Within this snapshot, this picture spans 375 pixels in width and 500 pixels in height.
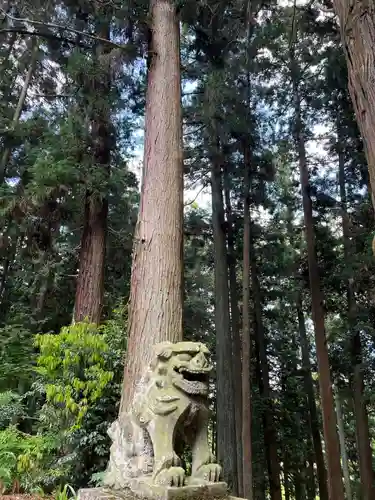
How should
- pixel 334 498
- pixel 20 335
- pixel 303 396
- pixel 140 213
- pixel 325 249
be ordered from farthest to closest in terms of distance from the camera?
pixel 303 396 < pixel 325 249 < pixel 334 498 < pixel 20 335 < pixel 140 213

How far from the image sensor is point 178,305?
12.0 feet

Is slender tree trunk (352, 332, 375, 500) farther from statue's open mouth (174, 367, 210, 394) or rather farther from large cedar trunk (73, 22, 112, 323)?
statue's open mouth (174, 367, 210, 394)

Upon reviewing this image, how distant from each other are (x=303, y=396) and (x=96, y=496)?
1327 centimetres

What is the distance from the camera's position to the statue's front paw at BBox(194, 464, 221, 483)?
7.90 ft

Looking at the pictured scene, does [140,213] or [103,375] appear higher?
[140,213]

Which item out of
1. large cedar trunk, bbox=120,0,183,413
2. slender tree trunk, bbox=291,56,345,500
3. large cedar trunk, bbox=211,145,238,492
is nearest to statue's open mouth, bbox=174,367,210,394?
large cedar trunk, bbox=120,0,183,413

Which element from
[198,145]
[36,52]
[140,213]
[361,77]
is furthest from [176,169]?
[36,52]

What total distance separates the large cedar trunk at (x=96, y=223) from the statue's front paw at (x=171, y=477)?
3.80 m

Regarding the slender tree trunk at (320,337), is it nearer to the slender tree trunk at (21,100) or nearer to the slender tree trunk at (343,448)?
the slender tree trunk at (343,448)

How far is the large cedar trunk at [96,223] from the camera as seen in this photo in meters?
6.05

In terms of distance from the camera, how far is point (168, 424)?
2439mm

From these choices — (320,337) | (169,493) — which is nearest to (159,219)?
(169,493)

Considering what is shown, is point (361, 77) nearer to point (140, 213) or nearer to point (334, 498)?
point (140, 213)

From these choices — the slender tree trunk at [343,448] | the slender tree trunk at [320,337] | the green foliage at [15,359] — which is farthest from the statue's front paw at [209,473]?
the slender tree trunk at [343,448]
